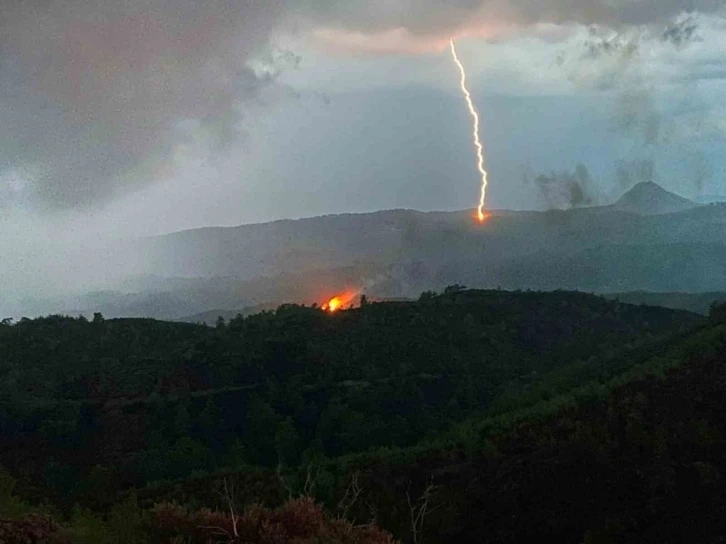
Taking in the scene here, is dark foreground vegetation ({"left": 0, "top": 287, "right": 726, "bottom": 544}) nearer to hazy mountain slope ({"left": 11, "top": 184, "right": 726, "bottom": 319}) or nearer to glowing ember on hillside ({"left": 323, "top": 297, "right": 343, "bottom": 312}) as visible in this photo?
glowing ember on hillside ({"left": 323, "top": 297, "right": 343, "bottom": 312})

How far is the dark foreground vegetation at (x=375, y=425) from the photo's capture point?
20.3 meters

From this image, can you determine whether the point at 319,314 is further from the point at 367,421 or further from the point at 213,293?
the point at 213,293

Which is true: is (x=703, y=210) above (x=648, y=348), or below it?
above

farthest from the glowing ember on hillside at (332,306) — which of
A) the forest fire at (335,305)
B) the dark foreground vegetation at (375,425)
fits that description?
the dark foreground vegetation at (375,425)

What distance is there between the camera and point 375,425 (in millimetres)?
40656

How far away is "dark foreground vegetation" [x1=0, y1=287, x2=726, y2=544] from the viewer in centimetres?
2028

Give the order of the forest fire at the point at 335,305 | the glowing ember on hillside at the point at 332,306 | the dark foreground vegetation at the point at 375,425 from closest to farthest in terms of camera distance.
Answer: the dark foreground vegetation at the point at 375,425, the glowing ember on hillside at the point at 332,306, the forest fire at the point at 335,305

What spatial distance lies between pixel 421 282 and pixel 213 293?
174 feet

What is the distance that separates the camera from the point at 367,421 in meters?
41.3

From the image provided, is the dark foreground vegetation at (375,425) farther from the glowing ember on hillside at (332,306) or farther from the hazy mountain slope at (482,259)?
the hazy mountain slope at (482,259)

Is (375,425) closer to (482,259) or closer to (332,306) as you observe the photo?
(332,306)

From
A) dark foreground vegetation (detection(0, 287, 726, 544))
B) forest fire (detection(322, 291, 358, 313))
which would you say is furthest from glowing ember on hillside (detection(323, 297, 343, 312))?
dark foreground vegetation (detection(0, 287, 726, 544))

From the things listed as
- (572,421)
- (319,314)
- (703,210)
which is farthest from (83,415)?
(703,210)

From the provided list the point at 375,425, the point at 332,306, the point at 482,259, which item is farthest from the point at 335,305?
the point at 482,259
